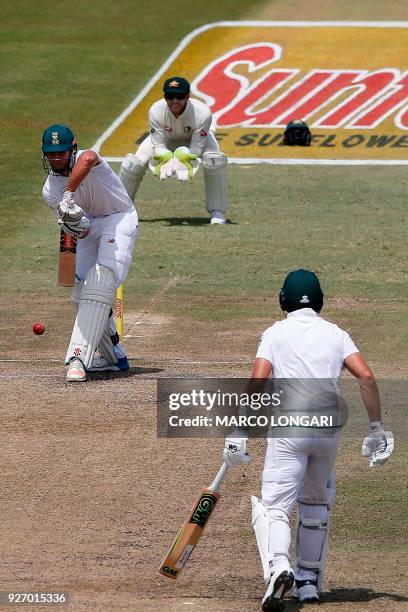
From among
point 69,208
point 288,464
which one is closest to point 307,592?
point 288,464

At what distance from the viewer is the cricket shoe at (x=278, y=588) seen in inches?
328

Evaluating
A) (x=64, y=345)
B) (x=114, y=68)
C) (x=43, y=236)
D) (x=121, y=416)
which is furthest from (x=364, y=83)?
(x=121, y=416)

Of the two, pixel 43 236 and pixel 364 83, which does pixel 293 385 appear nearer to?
pixel 43 236

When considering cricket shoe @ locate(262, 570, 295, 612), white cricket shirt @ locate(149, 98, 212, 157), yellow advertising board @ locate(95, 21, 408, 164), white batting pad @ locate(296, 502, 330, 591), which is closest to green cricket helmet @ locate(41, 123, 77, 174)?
white batting pad @ locate(296, 502, 330, 591)

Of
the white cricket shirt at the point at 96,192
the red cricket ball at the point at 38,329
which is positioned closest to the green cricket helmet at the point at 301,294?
the white cricket shirt at the point at 96,192

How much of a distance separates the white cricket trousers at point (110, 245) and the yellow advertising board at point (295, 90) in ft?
40.3

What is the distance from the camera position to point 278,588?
27.3ft

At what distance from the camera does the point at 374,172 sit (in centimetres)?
2591

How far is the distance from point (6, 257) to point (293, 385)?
41.2 ft

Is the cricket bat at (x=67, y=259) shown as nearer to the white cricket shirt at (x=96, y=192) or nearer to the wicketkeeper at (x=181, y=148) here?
the white cricket shirt at (x=96, y=192)

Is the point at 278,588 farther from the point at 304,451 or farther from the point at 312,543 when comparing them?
the point at 304,451

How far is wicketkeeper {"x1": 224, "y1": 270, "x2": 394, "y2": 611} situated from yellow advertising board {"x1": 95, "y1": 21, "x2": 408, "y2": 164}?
17.7m

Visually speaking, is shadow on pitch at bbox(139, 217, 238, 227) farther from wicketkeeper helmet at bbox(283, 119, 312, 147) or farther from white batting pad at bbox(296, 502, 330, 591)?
white batting pad at bbox(296, 502, 330, 591)

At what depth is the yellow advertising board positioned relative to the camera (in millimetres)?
27016
